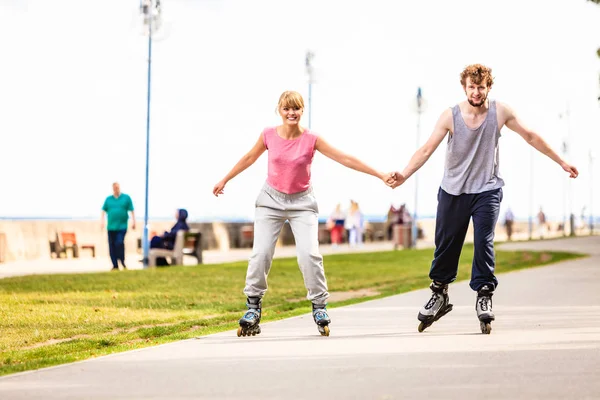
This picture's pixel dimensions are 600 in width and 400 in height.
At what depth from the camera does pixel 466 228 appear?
338 inches

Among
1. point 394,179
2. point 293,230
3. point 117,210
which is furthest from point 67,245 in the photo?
point 293,230

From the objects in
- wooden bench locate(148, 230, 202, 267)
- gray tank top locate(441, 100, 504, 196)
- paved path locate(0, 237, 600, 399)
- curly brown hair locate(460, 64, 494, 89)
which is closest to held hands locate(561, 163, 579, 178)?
gray tank top locate(441, 100, 504, 196)

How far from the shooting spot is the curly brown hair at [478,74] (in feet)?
27.1

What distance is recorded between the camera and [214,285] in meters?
17.1

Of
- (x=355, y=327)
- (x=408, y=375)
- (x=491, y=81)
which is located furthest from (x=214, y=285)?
(x=408, y=375)

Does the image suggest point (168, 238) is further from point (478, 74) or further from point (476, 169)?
point (478, 74)

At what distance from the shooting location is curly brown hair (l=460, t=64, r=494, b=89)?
827 centimetres

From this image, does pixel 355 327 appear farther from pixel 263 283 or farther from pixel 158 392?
pixel 158 392

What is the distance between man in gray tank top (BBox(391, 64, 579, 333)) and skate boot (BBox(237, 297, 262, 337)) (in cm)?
130

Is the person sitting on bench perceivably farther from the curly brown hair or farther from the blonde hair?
the curly brown hair

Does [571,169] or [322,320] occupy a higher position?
[571,169]

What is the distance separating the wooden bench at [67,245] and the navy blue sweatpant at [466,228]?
87.0 ft

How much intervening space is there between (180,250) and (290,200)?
15.6 meters

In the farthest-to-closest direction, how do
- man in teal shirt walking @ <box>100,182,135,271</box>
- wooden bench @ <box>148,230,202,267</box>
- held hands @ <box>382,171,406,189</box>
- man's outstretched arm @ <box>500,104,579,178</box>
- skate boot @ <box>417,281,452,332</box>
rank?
wooden bench @ <box>148,230,202,267</box> → man in teal shirt walking @ <box>100,182,135,271</box> → held hands @ <box>382,171,406,189</box> → skate boot @ <box>417,281,452,332</box> → man's outstretched arm @ <box>500,104,579,178</box>
